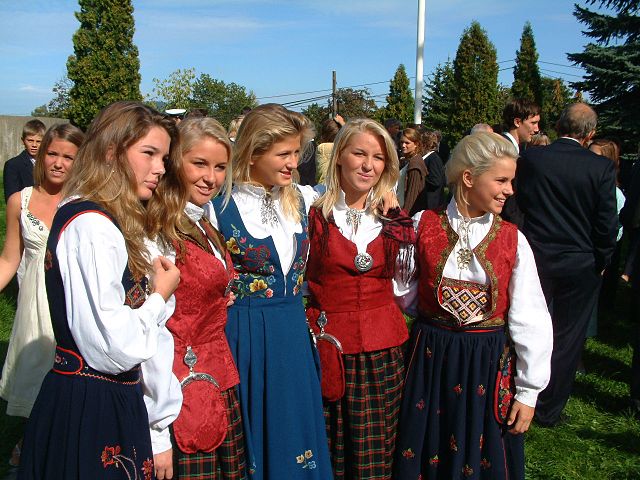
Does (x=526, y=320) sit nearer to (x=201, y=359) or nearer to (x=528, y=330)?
(x=528, y=330)

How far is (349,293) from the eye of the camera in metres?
2.68

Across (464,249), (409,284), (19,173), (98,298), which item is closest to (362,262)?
(409,284)

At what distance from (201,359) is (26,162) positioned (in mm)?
5337

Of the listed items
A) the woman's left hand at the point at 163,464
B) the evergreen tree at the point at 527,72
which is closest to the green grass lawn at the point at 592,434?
the woman's left hand at the point at 163,464

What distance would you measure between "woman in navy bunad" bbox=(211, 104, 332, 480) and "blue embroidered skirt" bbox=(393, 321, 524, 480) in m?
0.41

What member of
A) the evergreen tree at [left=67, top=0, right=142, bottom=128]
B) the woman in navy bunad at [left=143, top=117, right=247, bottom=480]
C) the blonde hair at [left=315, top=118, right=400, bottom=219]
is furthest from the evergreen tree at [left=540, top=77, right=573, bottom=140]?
the woman in navy bunad at [left=143, top=117, right=247, bottom=480]

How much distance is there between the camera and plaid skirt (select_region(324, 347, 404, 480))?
2.64 m

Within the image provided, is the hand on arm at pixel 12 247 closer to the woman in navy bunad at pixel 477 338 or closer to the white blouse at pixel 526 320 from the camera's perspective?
the woman in navy bunad at pixel 477 338

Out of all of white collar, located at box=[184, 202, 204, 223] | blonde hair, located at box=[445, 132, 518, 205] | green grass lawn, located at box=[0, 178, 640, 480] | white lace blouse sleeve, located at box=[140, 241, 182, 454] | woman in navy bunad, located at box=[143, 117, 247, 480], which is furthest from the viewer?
green grass lawn, located at box=[0, 178, 640, 480]

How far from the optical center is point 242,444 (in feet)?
7.76

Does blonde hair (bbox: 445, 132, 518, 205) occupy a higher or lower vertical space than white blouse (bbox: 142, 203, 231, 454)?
higher

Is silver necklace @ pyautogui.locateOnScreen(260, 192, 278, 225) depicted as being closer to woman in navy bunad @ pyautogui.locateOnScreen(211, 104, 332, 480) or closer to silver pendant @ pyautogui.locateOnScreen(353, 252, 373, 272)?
woman in navy bunad @ pyautogui.locateOnScreen(211, 104, 332, 480)

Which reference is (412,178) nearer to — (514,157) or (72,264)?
(514,157)

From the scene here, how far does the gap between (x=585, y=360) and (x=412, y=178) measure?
2.58 m
